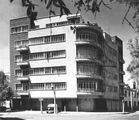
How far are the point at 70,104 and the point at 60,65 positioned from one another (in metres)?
8.26

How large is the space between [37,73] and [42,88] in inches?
144

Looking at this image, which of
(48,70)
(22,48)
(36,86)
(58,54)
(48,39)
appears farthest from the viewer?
(22,48)

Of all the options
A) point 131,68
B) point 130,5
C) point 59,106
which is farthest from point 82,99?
point 130,5

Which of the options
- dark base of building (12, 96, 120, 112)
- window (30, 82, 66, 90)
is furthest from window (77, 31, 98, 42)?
dark base of building (12, 96, 120, 112)

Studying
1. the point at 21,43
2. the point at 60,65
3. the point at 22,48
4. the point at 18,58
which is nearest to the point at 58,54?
the point at 60,65

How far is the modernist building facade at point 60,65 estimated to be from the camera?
7106cm

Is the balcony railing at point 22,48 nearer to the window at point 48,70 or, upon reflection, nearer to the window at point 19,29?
the window at point 19,29

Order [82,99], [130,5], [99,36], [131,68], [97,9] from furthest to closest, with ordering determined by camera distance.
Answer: [99,36] → [82,99] → [131,68] → [130,5] → [97,9]

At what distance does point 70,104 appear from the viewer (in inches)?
2884

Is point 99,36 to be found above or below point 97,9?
above

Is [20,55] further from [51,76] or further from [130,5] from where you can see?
[130,5]

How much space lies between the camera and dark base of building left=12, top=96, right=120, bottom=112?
72.2m

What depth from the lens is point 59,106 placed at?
7438 centimetres

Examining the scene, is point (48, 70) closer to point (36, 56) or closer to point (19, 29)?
point (36, 56)
